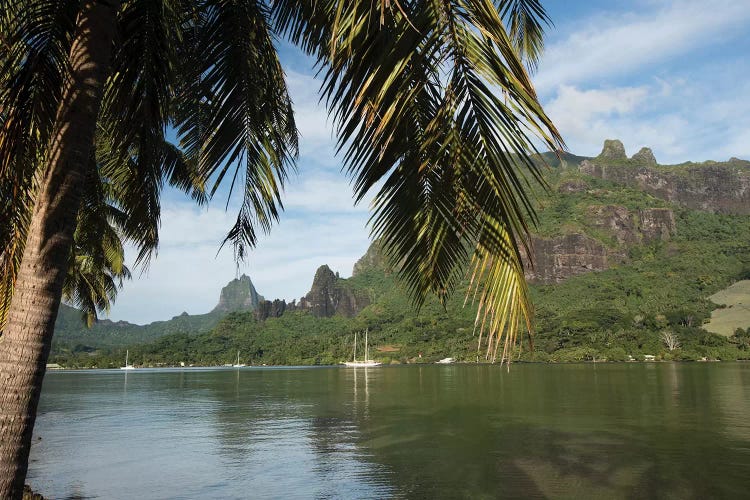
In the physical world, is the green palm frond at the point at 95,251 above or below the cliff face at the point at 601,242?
below

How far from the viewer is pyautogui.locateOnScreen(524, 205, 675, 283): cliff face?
150250 millimetres

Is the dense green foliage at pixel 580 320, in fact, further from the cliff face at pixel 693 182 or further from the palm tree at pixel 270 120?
the palm tree at pixel 270 120

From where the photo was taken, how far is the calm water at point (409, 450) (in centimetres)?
1271

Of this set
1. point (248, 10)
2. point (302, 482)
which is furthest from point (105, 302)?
point (248, 10)

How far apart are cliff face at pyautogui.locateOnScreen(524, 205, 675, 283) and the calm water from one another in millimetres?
123031

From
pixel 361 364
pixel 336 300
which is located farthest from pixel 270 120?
pixel 336 300

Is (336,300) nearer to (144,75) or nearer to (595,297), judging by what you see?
(595,297)

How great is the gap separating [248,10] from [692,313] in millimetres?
118712

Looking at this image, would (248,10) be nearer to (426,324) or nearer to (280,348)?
(426,324)

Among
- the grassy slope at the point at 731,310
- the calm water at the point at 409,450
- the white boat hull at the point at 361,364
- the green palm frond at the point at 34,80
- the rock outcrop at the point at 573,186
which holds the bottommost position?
the white boat hull at the point at 361,364

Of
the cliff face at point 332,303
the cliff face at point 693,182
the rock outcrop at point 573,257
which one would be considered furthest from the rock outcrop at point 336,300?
the cliff face at point 693,182

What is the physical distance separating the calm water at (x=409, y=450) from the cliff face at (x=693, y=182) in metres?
179

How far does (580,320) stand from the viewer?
109062 mm

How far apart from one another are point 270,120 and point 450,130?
336cm
